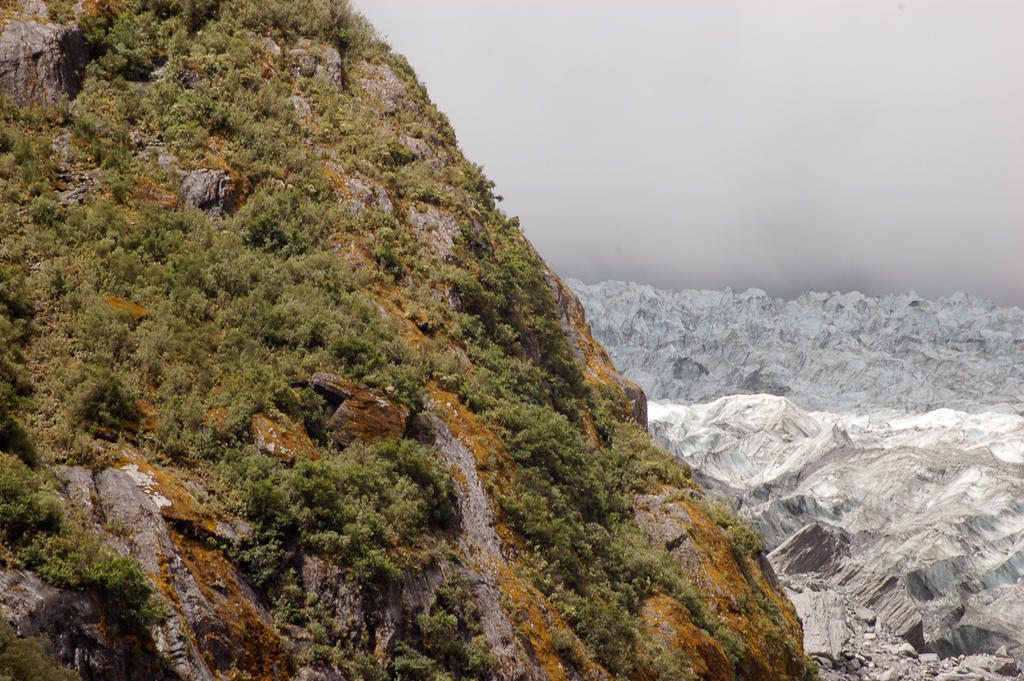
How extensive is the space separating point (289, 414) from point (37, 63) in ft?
43.7

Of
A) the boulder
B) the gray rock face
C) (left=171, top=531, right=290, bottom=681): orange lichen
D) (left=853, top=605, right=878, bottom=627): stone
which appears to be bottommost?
the boulder

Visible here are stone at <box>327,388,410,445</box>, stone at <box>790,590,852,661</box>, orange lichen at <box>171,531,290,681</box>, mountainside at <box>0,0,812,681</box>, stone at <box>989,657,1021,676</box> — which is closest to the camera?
orange lichen at <box>171,531,290,681</box>

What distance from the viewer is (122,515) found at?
10328mm

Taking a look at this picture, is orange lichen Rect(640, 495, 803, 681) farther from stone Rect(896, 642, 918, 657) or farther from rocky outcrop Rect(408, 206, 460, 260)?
stone Rect(896, 642, 918, 657)

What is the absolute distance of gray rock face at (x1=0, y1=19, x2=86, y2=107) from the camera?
1891 cm

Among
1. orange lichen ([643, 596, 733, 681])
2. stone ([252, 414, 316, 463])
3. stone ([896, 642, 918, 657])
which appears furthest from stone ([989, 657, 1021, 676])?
stone ([252, 414, 316, 463])

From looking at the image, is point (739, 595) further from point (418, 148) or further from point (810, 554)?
point (810, 554)

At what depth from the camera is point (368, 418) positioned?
599 inches

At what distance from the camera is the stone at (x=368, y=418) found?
48.4 ft

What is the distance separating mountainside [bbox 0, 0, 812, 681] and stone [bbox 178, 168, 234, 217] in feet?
0.34

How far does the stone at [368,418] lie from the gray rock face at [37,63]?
40.1 feet

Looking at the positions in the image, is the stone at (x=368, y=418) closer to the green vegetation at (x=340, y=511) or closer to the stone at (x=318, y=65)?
the green vegetation at (x=340, y=511)

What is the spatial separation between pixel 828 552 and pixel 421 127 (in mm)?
70668

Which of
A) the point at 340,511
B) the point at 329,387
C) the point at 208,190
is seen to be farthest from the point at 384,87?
the point at 340,511
